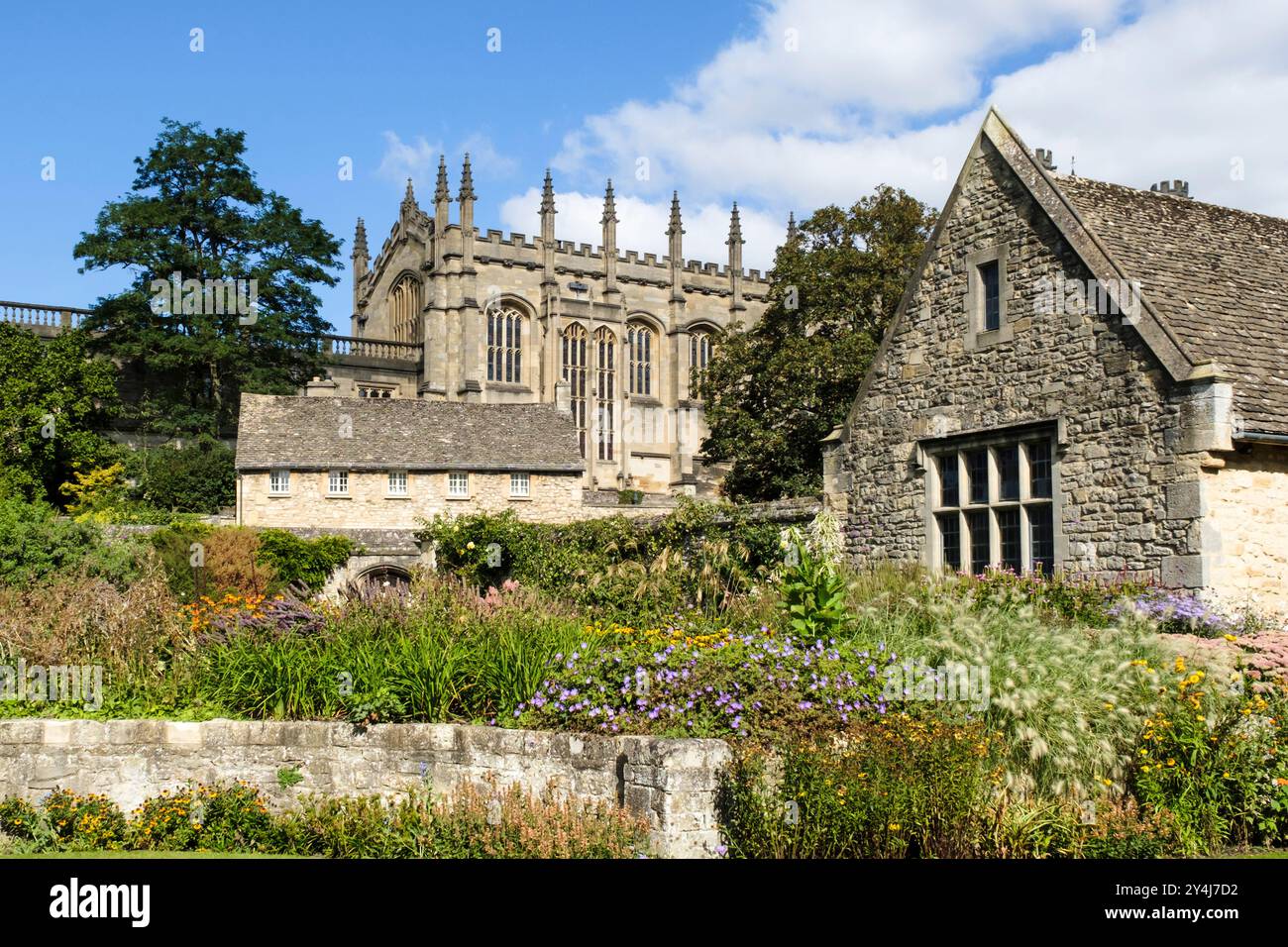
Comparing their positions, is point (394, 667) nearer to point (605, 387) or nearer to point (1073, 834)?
point (1073, 834)

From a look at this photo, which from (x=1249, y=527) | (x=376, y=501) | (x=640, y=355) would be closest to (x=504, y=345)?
(x=640, y=355)

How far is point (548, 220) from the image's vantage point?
6644 cm

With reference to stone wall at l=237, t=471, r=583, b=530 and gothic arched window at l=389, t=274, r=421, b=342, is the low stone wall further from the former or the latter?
gothic arched window at l=389, t=274, r=421, b=342

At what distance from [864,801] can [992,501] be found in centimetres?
944

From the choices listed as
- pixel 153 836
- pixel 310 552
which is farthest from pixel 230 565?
pixel 153 836

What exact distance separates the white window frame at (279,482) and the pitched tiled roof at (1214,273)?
24500mm

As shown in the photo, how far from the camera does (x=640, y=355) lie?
6912 centimetres

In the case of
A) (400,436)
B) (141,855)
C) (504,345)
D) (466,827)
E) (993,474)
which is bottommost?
(141,855)

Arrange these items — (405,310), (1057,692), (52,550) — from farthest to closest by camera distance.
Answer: (405,310)
(52,550)
(1057,692)

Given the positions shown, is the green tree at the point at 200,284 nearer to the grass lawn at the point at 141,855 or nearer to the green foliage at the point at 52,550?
the green foliage at the point at 52,550

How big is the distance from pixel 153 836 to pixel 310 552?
22908mm

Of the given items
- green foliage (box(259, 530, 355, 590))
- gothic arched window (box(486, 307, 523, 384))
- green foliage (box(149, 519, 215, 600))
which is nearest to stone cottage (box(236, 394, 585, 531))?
green foliage (box(259, 530, 355, 590))

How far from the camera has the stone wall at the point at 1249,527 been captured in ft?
44.9
